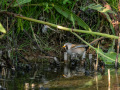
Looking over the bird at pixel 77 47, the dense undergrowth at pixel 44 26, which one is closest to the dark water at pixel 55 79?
the dense undergrowth at pixel 44 26

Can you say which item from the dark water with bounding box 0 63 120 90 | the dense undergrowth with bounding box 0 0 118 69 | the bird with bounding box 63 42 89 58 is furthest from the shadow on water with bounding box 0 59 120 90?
the bird with bounding box 63 42 89 58

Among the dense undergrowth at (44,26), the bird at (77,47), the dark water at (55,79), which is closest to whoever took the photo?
the dark water at (55,79)

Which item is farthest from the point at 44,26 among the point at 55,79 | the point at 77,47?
the point at 55,79

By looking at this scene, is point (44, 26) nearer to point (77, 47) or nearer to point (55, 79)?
point (77, 47)

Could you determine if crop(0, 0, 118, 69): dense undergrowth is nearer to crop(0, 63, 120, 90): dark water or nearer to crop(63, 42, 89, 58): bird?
crop(63, 42, 89, 58): bird

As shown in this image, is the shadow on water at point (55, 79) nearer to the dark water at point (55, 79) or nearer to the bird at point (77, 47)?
the dark water at point (55, 79)

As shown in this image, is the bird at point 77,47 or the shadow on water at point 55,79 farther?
the bird at point 77,47

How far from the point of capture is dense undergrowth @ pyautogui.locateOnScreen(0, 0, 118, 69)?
5209mm

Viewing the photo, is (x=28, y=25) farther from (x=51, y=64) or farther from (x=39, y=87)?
(x=39, y=87)

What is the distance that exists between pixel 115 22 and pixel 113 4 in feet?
1.91

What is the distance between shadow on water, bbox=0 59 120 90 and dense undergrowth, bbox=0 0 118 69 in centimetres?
43

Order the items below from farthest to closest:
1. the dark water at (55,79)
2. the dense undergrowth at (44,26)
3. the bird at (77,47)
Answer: the bird at (77,47) → the dense undergrowth at (44,26) → the dark water at (55,79)

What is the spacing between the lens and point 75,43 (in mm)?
5996

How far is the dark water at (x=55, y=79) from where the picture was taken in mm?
3772
